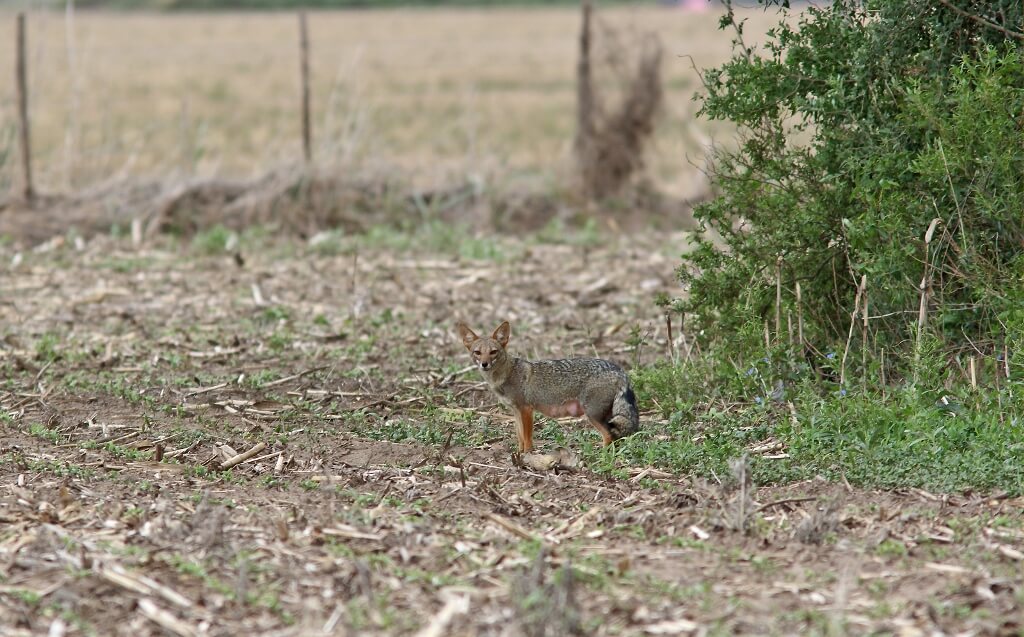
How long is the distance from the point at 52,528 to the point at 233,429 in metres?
2.08

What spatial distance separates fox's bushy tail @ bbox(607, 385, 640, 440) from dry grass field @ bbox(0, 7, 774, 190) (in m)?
2.31

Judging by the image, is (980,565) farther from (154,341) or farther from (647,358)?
(154,341)

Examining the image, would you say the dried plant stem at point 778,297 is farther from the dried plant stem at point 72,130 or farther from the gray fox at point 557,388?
the dried plant stem at point 72,130

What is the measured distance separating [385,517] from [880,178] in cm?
366

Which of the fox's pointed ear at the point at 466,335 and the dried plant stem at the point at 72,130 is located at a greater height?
the dried plant stem at the point at 72,130

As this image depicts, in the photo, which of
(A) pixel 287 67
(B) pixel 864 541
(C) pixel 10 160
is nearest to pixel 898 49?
(B) pixel 864 541

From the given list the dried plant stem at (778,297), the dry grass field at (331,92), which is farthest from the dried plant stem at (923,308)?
the dry grass field at (331,92)

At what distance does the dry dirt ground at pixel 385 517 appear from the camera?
207 inches

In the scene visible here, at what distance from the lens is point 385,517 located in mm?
6422

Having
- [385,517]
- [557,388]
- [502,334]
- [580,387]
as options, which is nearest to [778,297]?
[580,387]

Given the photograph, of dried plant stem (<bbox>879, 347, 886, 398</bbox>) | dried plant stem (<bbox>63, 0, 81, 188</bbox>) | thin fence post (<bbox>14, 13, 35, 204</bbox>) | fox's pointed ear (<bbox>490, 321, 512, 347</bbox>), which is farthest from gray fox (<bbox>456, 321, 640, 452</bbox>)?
dried plant stem (<bbox>63, 0, 81, 188</bbox>)

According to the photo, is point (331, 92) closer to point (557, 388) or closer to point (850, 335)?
point (557, 388)

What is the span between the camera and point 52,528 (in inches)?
244

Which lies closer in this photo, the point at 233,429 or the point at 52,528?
the point at 52,528
